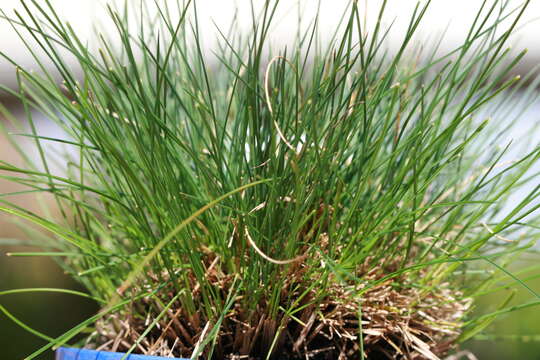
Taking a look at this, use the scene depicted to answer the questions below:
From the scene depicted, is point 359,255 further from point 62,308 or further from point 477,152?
point 62,308

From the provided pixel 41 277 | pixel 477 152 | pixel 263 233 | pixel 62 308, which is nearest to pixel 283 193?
pixel 263 233

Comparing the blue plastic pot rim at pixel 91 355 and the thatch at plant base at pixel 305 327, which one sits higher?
the blue plastic pot rim at pixel 91 355

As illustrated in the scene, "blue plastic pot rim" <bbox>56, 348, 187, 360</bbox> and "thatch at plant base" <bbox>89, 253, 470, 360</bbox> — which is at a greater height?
"blue plastic pot rim" <bbox>56, 348, 187, 360</bbox>

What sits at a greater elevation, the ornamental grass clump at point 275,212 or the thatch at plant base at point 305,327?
the ornamental grass clump at point 275,212
